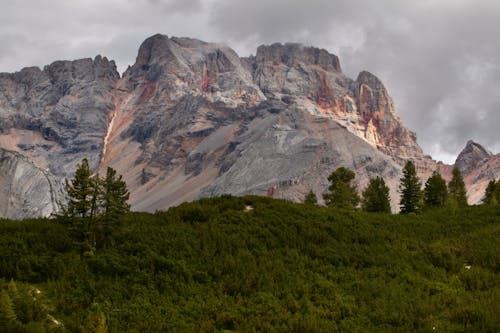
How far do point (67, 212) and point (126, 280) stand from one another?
7.81 metres

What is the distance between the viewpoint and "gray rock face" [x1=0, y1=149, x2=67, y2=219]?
121m

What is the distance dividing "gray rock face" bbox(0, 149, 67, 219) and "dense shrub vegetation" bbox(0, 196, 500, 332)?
3855 inches

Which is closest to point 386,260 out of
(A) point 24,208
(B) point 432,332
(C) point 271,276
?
(C) point 271,276

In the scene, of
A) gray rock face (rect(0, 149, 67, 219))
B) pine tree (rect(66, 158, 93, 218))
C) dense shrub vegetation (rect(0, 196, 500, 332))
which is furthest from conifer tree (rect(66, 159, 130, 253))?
gray rock face (rect(0, 149, 67, 219))

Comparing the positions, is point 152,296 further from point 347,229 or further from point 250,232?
point 347,229

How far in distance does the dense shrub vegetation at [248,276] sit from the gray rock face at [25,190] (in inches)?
3855

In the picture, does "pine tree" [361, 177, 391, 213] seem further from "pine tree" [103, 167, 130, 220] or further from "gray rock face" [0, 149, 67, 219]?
"gray rock face" [0, 149, 67, 219]

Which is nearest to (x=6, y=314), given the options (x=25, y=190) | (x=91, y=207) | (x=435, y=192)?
(x=91, y=207)

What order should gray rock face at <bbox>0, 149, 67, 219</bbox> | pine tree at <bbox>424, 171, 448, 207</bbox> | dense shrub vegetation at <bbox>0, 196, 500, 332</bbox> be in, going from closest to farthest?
dense shrub vegetation at <bbox>0, 196, 500, 332</bbox> < pine tree at <bbox>424, 171, 448, 207</bbox> < gray rock face at <bbox>0, 149, 67, 219</bbox>

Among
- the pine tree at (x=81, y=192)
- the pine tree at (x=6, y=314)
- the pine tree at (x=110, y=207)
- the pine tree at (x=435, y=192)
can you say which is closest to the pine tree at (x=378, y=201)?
the pine tree at (x=435, y=192)

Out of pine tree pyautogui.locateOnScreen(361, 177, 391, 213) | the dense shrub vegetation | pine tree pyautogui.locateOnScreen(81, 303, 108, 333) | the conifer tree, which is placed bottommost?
pine tree pyautogui.locateOnScreen(81, 303, 108, 333)

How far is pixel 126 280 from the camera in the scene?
2238cm

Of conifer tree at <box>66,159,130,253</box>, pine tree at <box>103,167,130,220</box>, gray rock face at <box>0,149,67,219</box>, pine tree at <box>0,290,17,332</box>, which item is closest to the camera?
pine tree at <box>0,290,17,332</box>

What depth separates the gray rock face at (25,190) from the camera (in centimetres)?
12088
